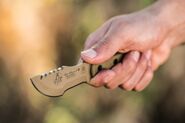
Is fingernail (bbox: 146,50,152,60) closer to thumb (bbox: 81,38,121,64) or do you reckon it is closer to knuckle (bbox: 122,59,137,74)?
knuckle (bbox: 122,59,137,74)

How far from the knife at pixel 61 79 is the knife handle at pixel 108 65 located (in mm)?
25

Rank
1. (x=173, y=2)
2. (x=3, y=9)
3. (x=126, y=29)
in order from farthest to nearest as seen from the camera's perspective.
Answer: (x=3, y=9)
(x=173, y=2)
(x=126, y=29)

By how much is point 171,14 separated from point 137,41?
0.63 ft

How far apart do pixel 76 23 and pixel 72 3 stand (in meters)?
0.11

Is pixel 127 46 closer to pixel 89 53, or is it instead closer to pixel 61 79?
pixel 89 53

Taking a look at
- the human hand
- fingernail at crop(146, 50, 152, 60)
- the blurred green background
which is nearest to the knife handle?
the human hand

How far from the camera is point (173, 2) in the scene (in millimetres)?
2430

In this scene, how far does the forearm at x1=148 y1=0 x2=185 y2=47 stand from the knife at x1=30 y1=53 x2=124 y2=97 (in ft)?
1.56

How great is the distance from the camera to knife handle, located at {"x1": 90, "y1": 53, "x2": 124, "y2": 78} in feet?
6.76

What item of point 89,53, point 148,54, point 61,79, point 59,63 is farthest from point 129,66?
point 59,63

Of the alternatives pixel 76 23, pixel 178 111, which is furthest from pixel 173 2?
pixel 178 111

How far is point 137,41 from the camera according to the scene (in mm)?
2312

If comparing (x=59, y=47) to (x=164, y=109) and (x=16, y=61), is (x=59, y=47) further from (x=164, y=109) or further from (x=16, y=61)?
(x=164, y=109)

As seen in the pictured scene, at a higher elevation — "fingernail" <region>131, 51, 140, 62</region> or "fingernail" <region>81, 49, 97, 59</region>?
"fingernail" <region>81, 49, 97, 59</region>
